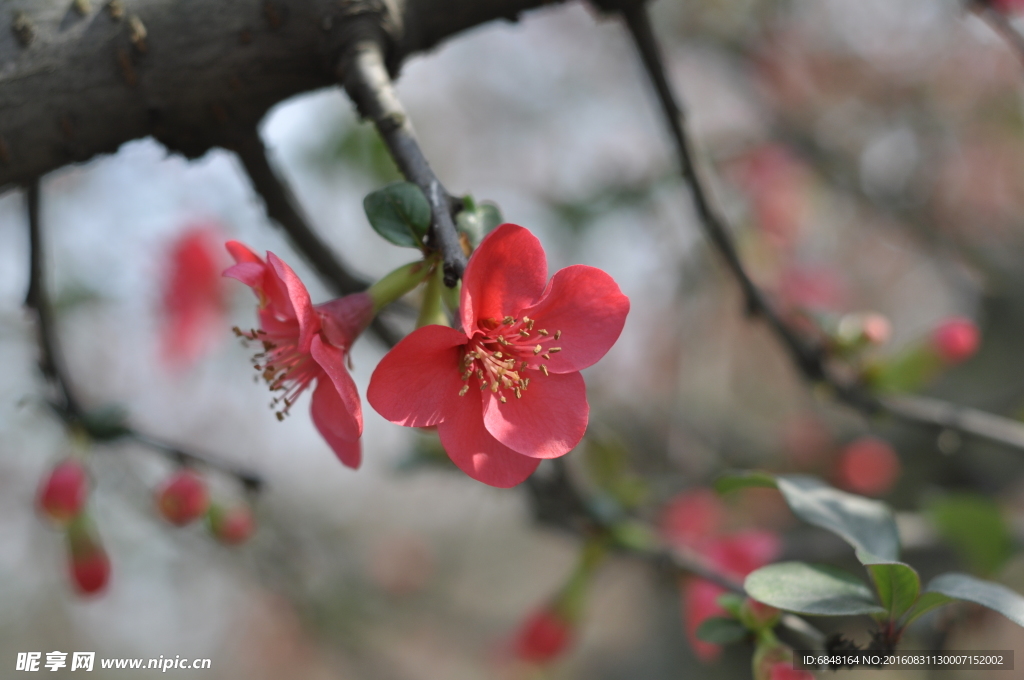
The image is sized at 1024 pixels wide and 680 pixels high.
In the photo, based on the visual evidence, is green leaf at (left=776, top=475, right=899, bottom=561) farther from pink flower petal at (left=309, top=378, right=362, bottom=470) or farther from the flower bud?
the flower bud

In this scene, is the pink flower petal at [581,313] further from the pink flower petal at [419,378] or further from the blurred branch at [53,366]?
the blurred branch at [53,366]

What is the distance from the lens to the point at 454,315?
63 cm

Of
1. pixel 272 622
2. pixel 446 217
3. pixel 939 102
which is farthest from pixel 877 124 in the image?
pixel 272 622

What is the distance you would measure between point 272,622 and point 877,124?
4.88 meters

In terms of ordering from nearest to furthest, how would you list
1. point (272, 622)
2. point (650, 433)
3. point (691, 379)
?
point (650, 433) → point (691, 379) → point (272, 622)

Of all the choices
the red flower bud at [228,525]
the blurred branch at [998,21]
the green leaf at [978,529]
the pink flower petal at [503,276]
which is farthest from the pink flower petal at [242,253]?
the green leaf at [978,529]

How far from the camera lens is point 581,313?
2.11ft

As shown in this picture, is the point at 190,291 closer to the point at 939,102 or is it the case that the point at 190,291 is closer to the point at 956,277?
the point at 956,277

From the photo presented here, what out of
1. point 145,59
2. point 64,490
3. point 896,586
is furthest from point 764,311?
point 64,490

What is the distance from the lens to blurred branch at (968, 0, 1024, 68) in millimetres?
1026

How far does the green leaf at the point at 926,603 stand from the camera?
2.30 ft

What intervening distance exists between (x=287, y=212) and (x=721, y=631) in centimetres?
84

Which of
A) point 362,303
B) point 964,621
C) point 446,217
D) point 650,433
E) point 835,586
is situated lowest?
point 650,433

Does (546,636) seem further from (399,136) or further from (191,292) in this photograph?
(191,292)
